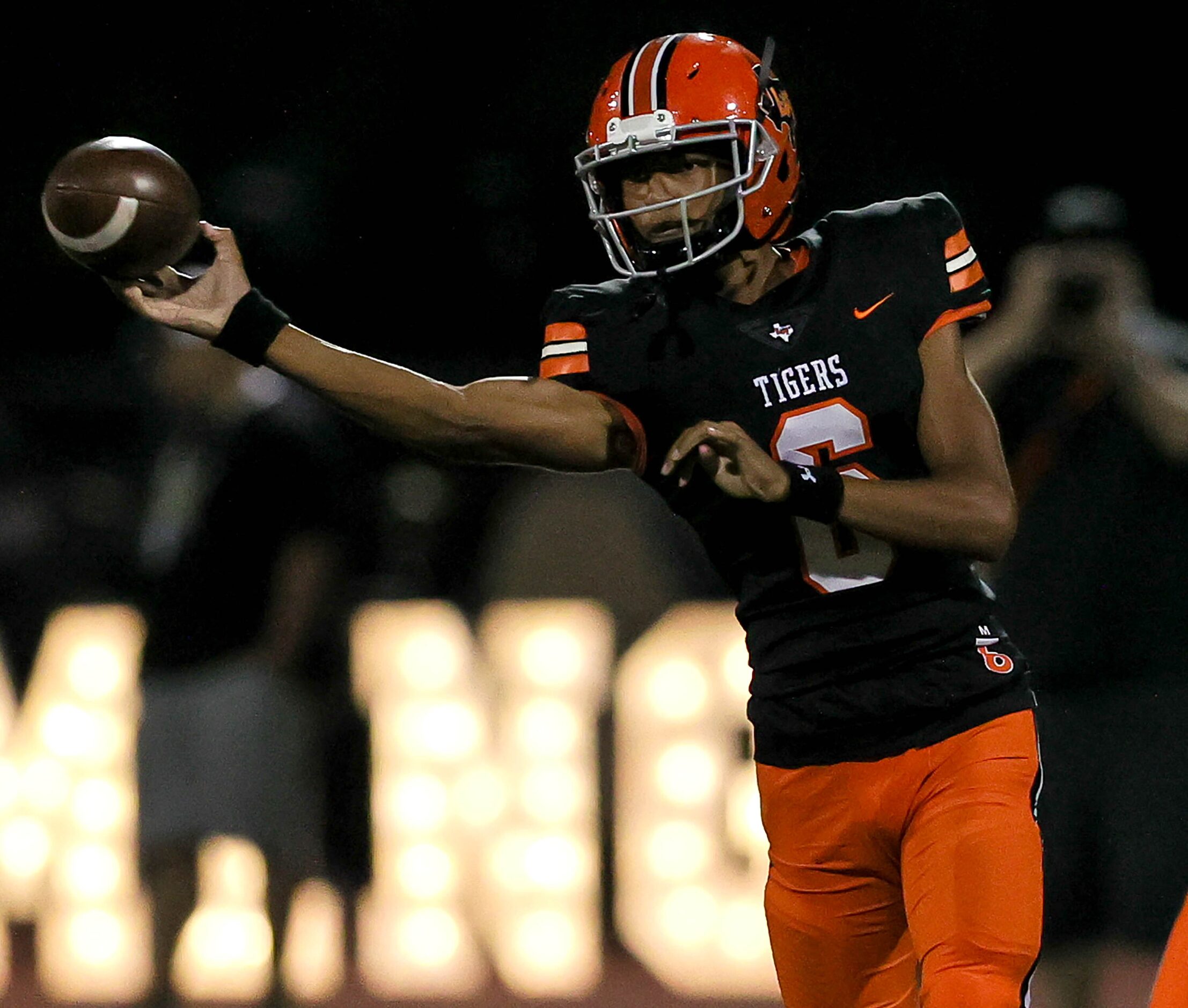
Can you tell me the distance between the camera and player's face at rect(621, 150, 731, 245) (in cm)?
202

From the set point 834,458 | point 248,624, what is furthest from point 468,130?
point 834,458

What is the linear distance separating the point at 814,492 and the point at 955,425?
285 millimetres

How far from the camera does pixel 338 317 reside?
3.62 meters

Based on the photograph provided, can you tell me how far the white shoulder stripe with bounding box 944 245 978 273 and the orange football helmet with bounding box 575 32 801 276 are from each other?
0.72ft

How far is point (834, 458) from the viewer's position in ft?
6.55

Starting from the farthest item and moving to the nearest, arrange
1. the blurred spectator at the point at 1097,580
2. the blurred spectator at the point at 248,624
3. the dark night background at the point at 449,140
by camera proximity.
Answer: the dark night background at the point at 449,140
the blurred spectator at the point at 248,624
the blurred spectator at the point at 1097,580

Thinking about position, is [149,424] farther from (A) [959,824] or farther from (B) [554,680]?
(A) [959,824]

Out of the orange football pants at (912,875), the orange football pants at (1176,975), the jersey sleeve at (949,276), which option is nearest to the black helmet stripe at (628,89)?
the jersey sleeve at (949,276)

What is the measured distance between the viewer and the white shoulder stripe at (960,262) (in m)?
2.05

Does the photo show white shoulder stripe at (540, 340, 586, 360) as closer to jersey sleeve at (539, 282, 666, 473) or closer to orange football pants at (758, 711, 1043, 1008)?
jersey sleeve at (539, 282, 666, 473)

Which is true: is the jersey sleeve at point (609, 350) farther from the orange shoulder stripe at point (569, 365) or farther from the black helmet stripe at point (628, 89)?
the black helmet stripe at point (628, 89)

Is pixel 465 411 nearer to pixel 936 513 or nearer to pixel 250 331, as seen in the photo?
pixel 250 331

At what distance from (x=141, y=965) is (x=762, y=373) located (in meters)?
2.11

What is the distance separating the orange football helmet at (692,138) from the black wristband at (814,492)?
342 millimetres
